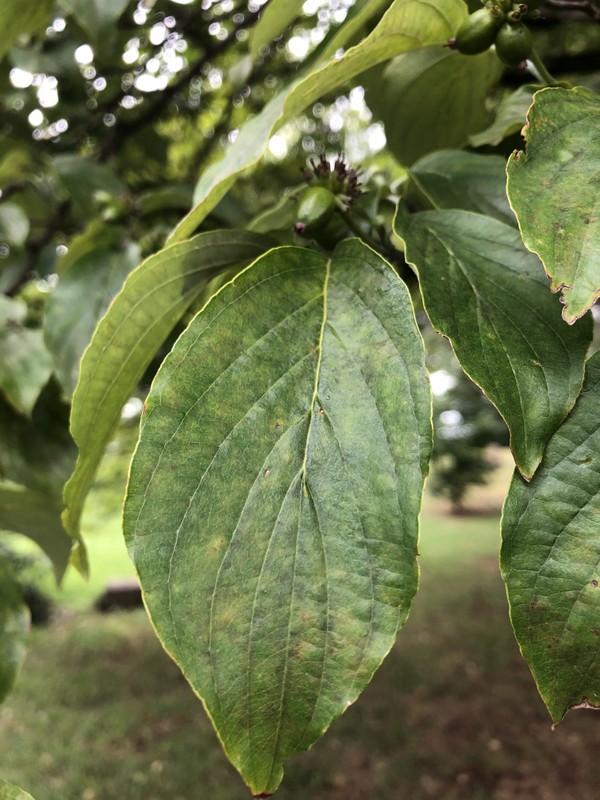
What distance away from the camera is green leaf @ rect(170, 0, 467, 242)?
469 mm

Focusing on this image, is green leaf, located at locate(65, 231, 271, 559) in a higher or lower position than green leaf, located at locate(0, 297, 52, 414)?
higher

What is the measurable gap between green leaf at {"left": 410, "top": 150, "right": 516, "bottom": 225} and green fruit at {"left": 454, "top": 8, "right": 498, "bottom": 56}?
113mm

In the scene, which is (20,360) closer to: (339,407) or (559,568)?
(339,407)

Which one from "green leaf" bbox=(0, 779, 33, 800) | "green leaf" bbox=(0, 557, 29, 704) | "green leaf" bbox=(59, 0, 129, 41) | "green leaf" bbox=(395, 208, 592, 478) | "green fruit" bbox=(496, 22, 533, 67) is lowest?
"green leaf" bbox=(0, 557, 29, 704)

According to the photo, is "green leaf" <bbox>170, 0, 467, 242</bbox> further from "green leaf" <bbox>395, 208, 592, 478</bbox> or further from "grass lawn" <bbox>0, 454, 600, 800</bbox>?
"grass lawn" <bbox>0, 454, 600, 800</bbox>

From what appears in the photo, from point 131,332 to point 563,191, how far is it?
1.11 feet

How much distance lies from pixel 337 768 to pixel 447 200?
3.08 metres

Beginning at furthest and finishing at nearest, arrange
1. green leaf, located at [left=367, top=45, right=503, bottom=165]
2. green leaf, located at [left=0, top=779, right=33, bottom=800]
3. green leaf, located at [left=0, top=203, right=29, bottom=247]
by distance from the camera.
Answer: green leaf, located at [left=0, top=203, right=29, bottom=247]
green leaf, located at [left=367, top=45, right=503, bottom=165]
green leaf, located at [left=0, top=779, right=33, bottom=800]

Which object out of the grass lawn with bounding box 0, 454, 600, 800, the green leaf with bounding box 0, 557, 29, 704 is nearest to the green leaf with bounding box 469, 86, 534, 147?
the green leaf with bounding box 0, 557, 29, 704

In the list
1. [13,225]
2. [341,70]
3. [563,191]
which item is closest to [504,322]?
[563,191]

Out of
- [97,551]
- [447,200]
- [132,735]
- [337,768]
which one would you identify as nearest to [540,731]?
[337,768]

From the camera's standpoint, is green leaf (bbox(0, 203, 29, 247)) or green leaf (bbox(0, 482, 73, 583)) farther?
green leaf (bbox(0, 203, 29, 247))

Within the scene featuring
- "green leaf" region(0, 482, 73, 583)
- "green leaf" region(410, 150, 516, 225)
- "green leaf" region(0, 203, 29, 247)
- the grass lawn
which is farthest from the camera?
the grass lawn

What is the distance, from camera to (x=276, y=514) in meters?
0.43
